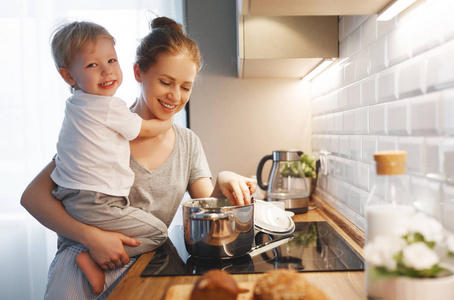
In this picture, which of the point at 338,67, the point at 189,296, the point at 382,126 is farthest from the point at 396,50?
the point at 189,296

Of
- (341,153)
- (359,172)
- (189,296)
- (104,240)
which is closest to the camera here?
(189,296)

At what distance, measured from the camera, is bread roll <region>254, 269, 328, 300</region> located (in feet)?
1.97

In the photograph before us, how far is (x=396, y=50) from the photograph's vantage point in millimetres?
1004

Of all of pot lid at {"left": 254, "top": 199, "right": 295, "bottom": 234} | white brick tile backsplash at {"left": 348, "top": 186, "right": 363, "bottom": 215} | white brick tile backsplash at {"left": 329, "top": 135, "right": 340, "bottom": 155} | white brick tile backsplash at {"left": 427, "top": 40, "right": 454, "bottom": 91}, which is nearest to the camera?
white brick tile backsplash at {"left": 427, "top": 40, "right": 454, "bottom": 91}

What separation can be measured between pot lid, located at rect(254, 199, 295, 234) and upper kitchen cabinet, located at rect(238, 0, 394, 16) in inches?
24.0

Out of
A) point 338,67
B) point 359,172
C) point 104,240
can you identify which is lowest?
point 104,240

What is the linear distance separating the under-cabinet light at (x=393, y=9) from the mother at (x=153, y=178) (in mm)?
584

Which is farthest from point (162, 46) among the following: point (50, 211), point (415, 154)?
point (415, 154)

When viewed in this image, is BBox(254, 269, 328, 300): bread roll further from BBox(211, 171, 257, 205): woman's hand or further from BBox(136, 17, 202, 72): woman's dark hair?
BBox(136, 17, 202, 72): woman's dark hair

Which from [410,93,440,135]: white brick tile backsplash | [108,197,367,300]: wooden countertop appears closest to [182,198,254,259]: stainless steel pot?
[108,197,367,300]: wooden countertop

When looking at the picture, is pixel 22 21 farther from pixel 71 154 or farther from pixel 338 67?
pixel 338 67

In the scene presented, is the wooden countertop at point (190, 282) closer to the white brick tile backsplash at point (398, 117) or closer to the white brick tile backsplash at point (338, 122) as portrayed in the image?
the white brick tile backsplash at point (398, 117)

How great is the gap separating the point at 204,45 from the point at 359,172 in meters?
1.30

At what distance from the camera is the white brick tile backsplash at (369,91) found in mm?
1174
